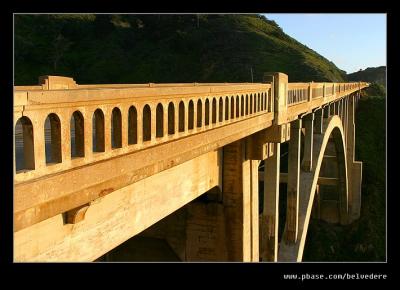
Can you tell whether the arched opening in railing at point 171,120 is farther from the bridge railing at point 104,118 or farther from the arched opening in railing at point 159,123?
the arched opening in railing at point 159,123

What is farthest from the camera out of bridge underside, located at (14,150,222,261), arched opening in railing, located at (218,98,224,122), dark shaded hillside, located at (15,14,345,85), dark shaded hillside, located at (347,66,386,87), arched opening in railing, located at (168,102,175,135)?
dark shaded hillside, located at (347,66,386,87)

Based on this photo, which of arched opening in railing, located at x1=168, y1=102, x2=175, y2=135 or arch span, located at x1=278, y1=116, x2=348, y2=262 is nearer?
arched opening in railing, located at x1=168, y1=102, x2=175, y2=135

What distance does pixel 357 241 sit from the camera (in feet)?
109

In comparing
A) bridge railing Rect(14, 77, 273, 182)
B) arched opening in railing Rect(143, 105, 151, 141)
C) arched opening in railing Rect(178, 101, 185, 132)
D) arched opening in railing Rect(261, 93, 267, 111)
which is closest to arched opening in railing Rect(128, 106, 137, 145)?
bridge railing Rect(14, 77, 273, 182)

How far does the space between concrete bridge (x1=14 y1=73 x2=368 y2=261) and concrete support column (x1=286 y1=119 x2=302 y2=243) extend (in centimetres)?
12

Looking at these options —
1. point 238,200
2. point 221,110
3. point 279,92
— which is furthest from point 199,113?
point 279,92

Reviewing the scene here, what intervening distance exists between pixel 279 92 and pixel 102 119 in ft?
26.2

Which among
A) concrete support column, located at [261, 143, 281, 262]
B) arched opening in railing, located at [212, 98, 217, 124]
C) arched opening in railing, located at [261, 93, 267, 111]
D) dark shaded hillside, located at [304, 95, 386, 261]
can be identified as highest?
arched opening in railing, located at [261, 93, 267, 111]

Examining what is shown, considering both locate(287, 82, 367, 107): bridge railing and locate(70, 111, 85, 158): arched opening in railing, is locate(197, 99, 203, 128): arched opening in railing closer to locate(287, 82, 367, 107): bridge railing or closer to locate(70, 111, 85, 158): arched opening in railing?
locate(70, 111, 85, 158): arched opening in railing

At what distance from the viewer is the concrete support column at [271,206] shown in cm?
1400

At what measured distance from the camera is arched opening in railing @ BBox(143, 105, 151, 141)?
6000mm

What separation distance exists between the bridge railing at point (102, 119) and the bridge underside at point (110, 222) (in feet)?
2.86

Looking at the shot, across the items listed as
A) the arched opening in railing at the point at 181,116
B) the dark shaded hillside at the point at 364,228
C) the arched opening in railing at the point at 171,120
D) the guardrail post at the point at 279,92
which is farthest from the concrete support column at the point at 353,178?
the arched opening in railing at the point at 171,120
